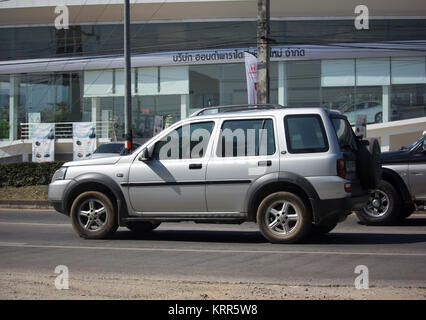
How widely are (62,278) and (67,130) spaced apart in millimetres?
30022

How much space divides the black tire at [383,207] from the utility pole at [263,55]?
6.95 m

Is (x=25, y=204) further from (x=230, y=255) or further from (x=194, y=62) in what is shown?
(x=194, y=62)

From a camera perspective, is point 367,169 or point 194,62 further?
point 194,62

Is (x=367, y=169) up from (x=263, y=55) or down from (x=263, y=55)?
down

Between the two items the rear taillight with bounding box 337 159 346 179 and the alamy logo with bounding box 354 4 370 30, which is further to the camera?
the alamy logo with bounding box 354 4 370 30

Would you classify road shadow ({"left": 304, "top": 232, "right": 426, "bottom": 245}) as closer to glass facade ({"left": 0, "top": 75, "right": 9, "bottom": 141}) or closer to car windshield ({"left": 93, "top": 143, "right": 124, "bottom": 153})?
car windshield ({"left": 93, "top": 143, "right": 124, "bottom": 153})

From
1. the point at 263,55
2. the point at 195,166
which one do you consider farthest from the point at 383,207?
the point at 263,55

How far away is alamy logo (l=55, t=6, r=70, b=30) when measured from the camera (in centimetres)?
3378

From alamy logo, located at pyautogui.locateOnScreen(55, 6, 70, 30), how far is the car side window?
26.7 meters

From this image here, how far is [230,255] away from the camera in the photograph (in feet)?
26.6

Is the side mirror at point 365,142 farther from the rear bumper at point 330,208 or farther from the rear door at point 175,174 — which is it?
the rear door at point 175,174

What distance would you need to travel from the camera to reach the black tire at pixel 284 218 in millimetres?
8609

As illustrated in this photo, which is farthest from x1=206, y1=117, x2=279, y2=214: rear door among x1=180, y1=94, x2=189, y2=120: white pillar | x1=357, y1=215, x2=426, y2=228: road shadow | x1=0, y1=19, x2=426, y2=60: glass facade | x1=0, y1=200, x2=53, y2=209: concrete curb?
x1=180, y1=94, x2=189, y2=120: white pillar
